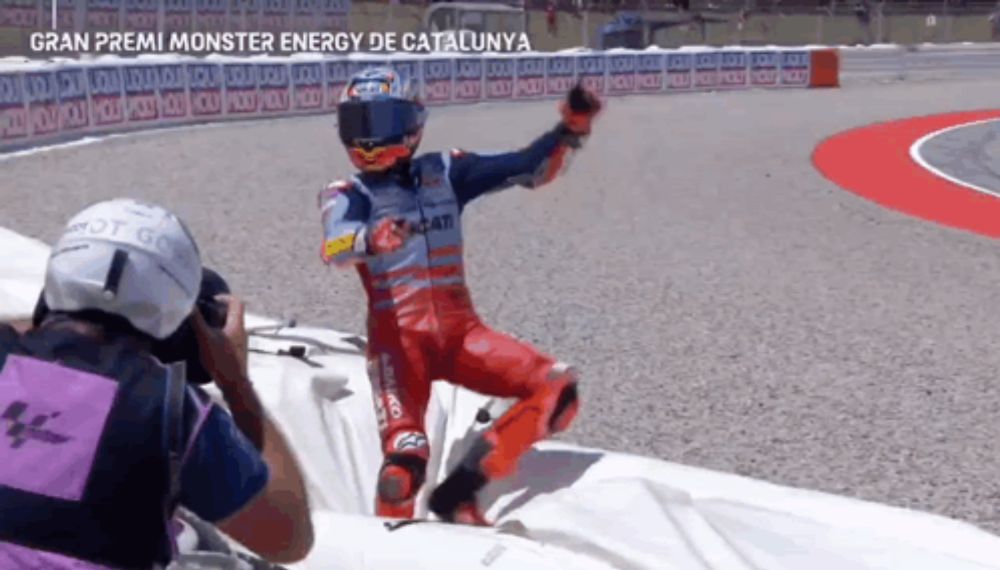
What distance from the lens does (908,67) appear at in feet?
110

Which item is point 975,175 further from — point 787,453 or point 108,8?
point 108,8

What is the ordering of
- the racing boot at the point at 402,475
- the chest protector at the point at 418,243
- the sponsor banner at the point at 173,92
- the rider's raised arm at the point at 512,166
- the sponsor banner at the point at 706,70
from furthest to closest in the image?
the sponsor banner at the point at 706,70
the sponsor banner at the point at 173,92
the rider's raised arm at the point at 512,166
the chest protector at the point at 418,243
the racing boot at the point at 402,475

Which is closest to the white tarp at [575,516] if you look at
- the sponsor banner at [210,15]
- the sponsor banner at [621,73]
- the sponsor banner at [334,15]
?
the sponsor banner at [621,73]

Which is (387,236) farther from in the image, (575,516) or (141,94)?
(141,94)

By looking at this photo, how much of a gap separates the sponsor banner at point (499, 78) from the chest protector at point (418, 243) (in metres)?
20.8

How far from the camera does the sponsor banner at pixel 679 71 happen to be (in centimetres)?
2838

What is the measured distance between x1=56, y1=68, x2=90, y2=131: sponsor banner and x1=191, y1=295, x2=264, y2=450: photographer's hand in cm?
1495

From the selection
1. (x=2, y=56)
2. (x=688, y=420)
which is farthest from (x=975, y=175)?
(x=2, y=56)

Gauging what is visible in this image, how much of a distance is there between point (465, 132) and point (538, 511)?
15637 millimetres

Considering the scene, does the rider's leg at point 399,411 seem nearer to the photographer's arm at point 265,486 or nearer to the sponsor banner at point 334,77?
the photographer's arm at point 265,486

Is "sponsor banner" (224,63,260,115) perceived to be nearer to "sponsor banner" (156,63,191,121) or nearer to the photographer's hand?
"sponsor banner" (156,63,191,121)

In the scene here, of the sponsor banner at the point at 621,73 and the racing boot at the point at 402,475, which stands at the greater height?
the racing boot at the point at 402,475

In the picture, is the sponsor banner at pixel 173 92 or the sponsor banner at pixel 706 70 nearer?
the sponsor banner at pixel 173 92

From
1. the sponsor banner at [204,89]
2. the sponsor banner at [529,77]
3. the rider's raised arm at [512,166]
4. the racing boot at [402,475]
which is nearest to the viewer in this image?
the racing boot at [402,475]
